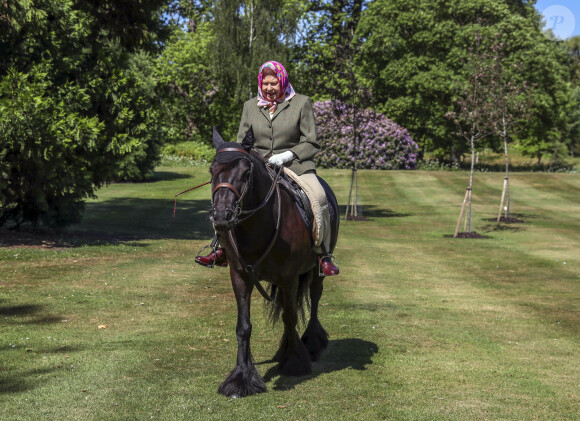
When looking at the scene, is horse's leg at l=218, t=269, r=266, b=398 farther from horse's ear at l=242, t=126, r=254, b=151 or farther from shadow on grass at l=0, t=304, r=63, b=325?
shadow on grass at l=0, t=304, r=63, b=325

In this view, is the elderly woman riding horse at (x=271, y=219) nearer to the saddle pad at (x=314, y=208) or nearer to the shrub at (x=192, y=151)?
the saddle pad at (x=314, y=208)

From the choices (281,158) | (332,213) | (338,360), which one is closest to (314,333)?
(338,360)

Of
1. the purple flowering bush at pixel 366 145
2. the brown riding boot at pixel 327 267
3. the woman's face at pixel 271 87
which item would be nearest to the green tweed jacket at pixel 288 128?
the woman's face at pixel 271 87

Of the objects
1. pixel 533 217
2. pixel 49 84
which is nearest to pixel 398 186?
pixel 533 217

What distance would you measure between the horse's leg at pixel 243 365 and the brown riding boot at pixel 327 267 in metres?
1.23

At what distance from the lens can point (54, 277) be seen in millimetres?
15594

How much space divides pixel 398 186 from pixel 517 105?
18897 mm

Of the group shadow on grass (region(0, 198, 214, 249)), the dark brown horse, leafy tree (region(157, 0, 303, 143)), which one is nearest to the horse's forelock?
the dark brown horse

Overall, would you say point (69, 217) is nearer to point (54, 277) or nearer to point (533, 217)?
point (54, 277)

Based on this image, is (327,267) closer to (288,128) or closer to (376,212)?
(288,128)

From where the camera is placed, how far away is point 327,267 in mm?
8797

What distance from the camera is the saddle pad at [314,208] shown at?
8578mm

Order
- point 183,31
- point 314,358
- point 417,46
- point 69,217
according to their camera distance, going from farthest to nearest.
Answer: point 183,31, point 417,46, point 69,217, point 314,358

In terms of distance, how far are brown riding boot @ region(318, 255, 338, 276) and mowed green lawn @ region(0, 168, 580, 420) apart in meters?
1.20
